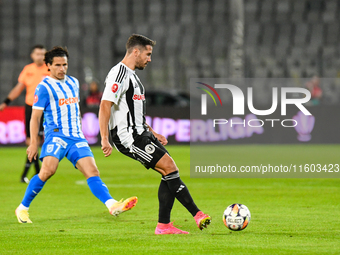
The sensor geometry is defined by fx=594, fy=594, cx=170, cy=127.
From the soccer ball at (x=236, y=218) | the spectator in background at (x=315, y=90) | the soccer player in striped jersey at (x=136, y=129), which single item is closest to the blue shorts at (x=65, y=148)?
the soccer player in striped jersey at (x=136, y=129)

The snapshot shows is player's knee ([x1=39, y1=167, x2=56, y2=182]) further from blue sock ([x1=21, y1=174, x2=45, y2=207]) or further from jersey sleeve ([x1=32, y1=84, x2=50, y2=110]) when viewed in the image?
jersey sleeve ([x1=32, y1=84, x2=50, y2=110])

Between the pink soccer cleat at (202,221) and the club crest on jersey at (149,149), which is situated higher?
the club crest on jersey at (149,149)

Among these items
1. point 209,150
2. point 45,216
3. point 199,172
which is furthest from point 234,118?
point 45,216

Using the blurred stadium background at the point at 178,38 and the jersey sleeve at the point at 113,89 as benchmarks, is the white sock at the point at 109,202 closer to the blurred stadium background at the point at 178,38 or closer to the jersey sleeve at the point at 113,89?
the jersey sleeve at the point at 113,89

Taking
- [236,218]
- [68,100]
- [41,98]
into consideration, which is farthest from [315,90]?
[236,218]

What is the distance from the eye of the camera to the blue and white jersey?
20.9ft

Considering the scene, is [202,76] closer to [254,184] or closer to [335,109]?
[335,109]

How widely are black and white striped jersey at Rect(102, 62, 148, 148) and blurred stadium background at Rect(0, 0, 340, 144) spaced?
57.7 ft

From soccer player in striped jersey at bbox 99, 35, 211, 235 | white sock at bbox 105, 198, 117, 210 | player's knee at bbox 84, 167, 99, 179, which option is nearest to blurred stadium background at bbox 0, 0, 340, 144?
player's knee at bbox 84, 167, 99, 179

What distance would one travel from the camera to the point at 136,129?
557 centimetres

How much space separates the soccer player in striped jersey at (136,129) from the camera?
544cm

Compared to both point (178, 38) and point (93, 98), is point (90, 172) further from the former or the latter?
point (178, 38)

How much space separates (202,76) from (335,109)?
23.3ft

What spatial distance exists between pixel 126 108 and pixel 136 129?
22cm
